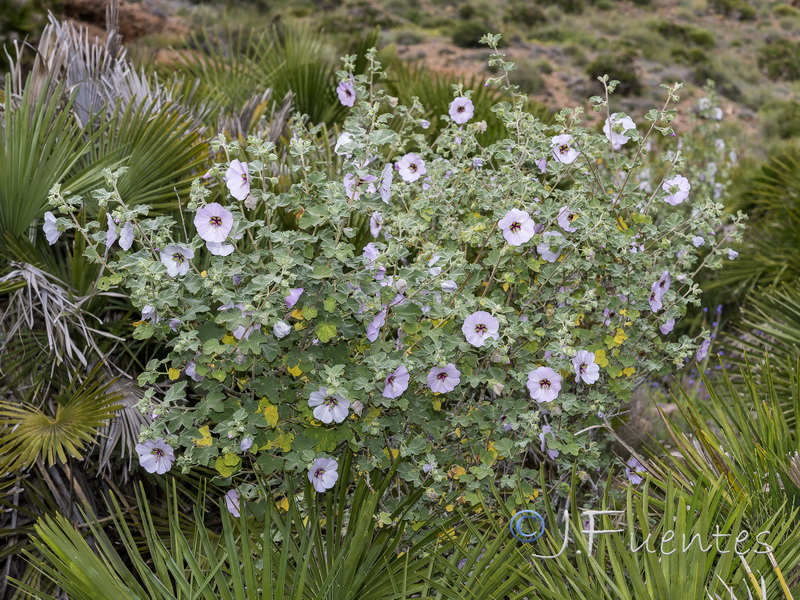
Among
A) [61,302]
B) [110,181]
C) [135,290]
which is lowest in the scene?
[61,302]

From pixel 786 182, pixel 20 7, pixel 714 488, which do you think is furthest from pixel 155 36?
pixel 714 488

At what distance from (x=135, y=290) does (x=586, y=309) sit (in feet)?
4.10

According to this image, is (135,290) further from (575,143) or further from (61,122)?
(575,143)

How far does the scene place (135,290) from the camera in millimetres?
1865

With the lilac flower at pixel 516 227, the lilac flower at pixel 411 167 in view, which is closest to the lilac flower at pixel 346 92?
the lilac flower at pixel 411 167

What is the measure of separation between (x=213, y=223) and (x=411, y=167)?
108 cm

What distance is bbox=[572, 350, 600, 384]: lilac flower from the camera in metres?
2.23

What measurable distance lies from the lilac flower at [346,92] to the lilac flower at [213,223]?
1.11 metres

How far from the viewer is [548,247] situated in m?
2.38

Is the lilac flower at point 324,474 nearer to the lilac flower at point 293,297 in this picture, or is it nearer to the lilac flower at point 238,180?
the lilac flower at point 293,297

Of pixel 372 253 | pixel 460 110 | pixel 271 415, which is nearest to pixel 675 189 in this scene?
pixel 460 110

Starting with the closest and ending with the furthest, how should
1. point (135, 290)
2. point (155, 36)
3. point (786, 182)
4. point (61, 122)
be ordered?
point (135, 290)
point (61, 122)
point (786, 182)
point (155, 36)

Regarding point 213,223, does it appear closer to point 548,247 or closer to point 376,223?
point 376,223

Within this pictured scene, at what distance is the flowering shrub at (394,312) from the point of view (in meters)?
1.92
